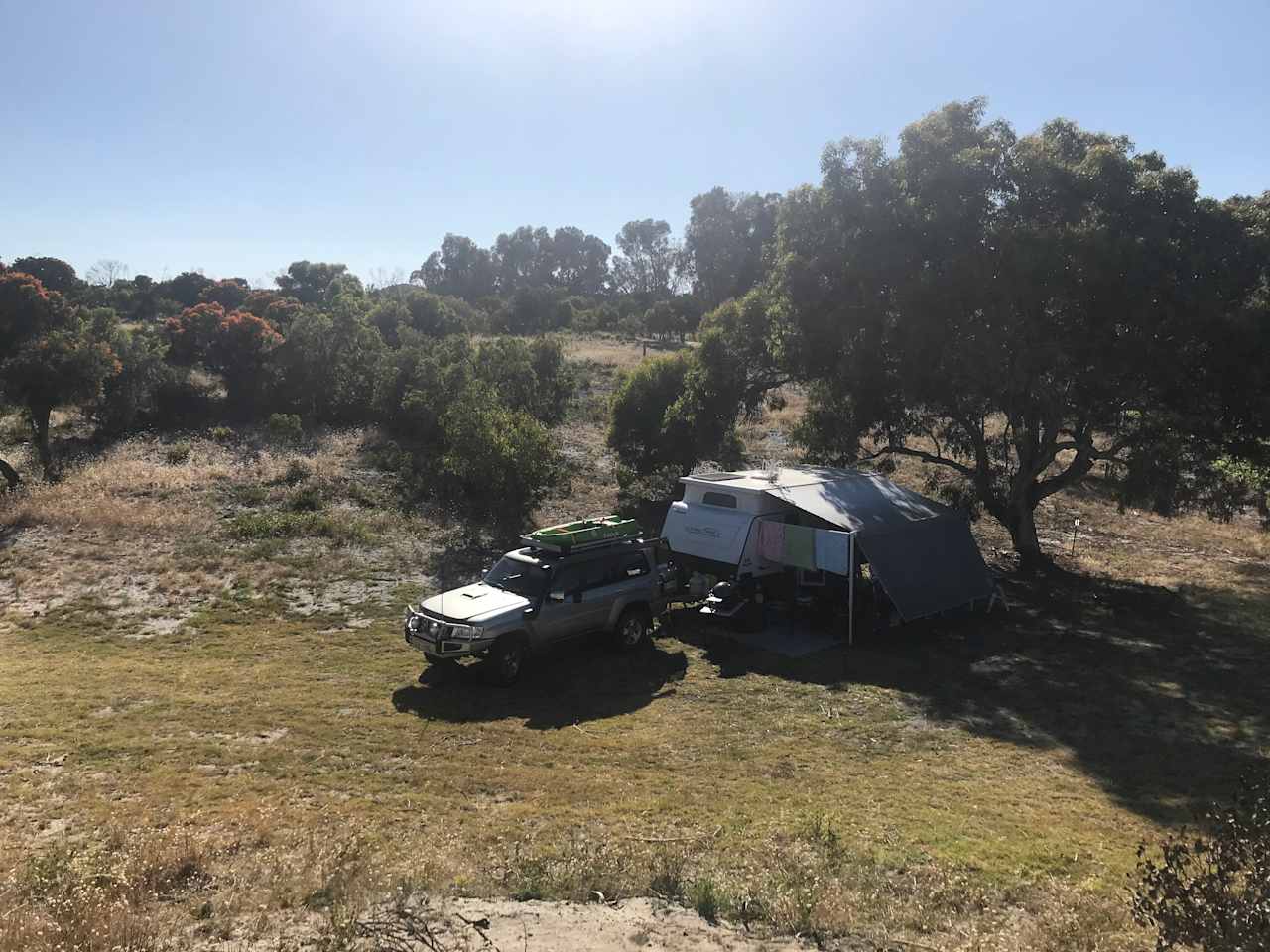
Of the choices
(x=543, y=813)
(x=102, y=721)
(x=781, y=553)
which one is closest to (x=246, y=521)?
(x=102, y=721)

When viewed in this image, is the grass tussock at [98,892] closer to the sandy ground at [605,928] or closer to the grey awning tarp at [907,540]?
the sandy ground at [605,928]

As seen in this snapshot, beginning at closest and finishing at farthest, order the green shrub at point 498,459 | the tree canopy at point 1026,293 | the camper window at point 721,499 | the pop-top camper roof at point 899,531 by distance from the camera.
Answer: the pop-top camper roof at point 899,531 < the tree canopy at point 1026,293 < the camper window at point 721,499 < the green shrub at point 498,459

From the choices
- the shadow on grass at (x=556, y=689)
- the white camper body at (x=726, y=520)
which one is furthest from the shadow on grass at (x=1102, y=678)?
the white camper body at (x=726, y=520)

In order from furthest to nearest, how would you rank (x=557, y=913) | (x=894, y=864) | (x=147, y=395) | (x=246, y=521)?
1. (x=147, y=395)
2. (x=246, y=521)
3. (x=894, y=864)
4. (x=557, y=913)

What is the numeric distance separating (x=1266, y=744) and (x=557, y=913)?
31.9ft

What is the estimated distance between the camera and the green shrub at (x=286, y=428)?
1259 inches

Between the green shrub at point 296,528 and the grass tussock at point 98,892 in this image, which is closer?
the grass tussock at point 98,892

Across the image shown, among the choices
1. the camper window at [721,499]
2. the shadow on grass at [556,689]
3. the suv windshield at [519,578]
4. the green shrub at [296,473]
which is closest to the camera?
the shadow on grass at [556,689]

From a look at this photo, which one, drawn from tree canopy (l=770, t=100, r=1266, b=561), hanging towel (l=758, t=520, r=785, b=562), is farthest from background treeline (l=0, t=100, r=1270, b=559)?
hanging towel (l=758, t=520, r=785, b=562)

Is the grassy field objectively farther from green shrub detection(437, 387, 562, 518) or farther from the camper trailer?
green shrub detection(437, 387, 562, 518)

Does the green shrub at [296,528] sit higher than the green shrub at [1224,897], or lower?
lower

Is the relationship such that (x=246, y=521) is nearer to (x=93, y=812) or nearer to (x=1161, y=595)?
(x=93, y=812)

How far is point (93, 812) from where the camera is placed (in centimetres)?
744

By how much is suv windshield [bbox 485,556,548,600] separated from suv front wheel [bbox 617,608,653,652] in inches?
65.5
